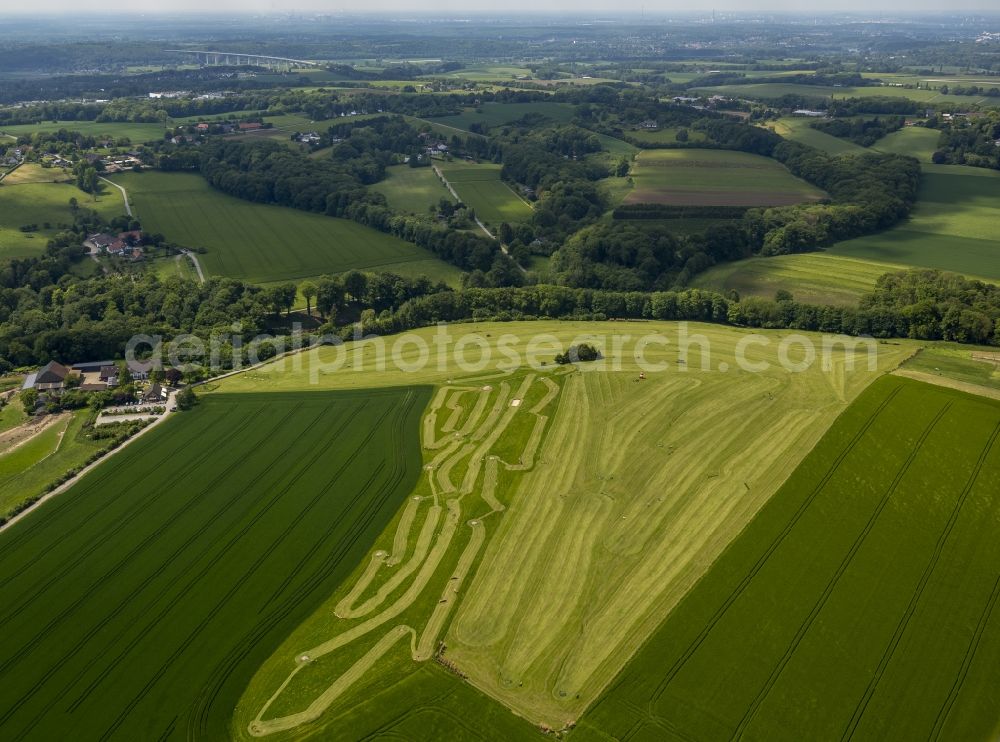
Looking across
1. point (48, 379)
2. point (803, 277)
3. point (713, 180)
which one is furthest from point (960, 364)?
point (48, 379)

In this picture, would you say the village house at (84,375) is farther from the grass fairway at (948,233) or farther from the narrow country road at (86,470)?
the grass fairway at (948,233)

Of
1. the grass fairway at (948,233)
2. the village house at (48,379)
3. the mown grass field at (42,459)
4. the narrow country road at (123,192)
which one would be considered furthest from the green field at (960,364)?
the narrow country road at (123,192)

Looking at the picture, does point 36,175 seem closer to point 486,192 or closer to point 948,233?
point 486,192

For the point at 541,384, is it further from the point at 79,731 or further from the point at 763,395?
the point at 79,731

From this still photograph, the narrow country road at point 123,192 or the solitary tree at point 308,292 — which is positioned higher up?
the narrow country road at point 123,192

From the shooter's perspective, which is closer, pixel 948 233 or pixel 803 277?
pixel 803 277

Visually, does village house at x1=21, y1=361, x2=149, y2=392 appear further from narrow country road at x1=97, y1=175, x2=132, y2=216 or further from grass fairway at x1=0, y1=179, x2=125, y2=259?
narrow country road at x1=97, y1=175, x2=132, y2=216
